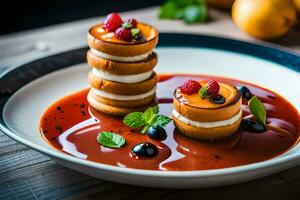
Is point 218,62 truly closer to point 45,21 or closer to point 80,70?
point 80,70

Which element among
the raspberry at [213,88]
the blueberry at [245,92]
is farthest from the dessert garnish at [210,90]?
the blueberry at [245,92]

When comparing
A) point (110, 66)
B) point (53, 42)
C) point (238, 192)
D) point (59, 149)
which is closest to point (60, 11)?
point (53, 42)

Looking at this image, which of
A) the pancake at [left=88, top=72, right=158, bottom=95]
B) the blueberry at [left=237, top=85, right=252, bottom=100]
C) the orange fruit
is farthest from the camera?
the orange fruit

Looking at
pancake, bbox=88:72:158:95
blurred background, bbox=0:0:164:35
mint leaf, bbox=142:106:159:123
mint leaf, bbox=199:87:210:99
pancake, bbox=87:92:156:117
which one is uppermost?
mint leaf, bbox=199:87:210:99

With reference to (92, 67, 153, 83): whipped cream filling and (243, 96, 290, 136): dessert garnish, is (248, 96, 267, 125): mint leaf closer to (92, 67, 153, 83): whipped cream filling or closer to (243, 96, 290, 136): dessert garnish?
(243, 96, 290, 136): dessert garnish

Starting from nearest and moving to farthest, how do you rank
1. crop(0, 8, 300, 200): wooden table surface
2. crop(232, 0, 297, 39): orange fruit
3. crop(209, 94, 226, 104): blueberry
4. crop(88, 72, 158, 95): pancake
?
crop(0, 8, 300, 200): wooden table surface < crop(209, 94, 226, 104): blueberry < crop(88, 72, 158, 95): pancake < crop(232, 0, 297, 39): orange fruit

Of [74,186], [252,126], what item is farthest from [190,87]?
[74,186]

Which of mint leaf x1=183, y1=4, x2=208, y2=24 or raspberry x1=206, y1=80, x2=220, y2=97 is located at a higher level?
raspberry x1=206, y1=80, x2=220, y2=97

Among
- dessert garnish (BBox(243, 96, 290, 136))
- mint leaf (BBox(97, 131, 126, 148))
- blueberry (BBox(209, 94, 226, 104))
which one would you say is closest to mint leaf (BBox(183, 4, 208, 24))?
dessert garnish (BBox(243, 96, 290, 136))
